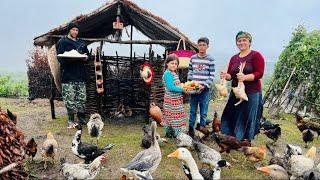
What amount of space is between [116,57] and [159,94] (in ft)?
5.58

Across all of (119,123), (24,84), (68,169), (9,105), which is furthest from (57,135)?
(24,84)

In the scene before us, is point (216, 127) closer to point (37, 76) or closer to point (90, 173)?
point (90, 173)

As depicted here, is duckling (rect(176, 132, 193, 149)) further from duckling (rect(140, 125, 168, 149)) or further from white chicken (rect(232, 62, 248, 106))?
white chicken (rect(232, 62, 248, 106))

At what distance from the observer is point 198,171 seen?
7141 mm

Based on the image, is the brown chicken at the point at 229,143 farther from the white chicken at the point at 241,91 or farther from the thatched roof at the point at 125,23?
the thatched roof at the point at 125,23

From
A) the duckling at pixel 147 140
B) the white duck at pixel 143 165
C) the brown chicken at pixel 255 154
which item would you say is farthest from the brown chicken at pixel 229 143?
the white duck at pixel 143 165

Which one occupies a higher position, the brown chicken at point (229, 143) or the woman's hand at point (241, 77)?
the woman's hand at point (241, 77)

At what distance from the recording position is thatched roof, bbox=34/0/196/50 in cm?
1271

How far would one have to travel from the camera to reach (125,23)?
14180 mm

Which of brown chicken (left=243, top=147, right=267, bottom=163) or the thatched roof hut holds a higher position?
the thatched roof hut

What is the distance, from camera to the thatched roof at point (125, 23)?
12711mm

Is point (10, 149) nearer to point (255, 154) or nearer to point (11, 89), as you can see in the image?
point (255, 154)

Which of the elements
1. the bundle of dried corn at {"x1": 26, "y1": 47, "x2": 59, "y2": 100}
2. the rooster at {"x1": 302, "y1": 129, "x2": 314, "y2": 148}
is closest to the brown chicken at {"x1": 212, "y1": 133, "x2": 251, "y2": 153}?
the rooster at {"x1": 302, "y1": 129, "x2": 314, "y2": 148}

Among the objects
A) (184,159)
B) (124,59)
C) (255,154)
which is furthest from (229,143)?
(124,59)
